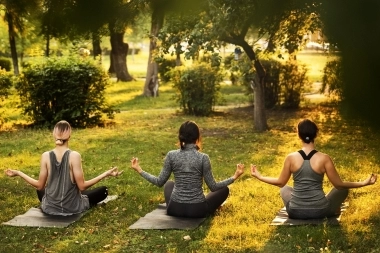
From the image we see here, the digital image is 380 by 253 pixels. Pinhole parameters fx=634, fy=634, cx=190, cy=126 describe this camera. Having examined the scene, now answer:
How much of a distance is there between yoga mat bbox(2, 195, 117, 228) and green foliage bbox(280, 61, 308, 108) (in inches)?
480

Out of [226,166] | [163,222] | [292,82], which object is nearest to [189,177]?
[163,222]

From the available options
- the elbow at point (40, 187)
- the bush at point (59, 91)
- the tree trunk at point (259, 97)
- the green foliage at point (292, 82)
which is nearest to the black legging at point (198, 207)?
the elbow at point (40, 187)

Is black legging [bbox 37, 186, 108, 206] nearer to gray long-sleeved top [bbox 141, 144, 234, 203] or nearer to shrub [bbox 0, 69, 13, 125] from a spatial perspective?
gray long-sleeved top [bbox 141, 144, 234, 203]

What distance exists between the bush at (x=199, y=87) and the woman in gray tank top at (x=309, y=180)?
10.9 meters

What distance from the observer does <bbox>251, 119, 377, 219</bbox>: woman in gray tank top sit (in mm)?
6102

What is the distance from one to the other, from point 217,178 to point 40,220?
3074 millimetres

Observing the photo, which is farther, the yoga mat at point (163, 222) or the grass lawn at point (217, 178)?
the yoga mat at point (163, 222)

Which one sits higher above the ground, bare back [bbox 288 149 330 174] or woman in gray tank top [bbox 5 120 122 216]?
bare back [bbox 288 149 330 174]

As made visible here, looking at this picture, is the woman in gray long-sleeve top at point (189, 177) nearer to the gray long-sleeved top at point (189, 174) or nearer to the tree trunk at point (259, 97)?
the gray long-sleeved top at point (189, 174)

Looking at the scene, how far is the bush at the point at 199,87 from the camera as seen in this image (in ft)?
56.2

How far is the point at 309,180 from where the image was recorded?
615 cm

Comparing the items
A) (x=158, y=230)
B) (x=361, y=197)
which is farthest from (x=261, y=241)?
(x=361, y=197)

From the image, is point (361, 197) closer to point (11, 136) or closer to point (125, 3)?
point (125, 3)

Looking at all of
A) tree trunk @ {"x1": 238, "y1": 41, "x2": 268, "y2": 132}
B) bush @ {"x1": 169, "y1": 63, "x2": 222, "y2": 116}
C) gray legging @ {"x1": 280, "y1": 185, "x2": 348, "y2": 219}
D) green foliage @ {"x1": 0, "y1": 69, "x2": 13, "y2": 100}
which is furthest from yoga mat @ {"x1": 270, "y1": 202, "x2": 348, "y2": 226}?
bush @ {"x1": 169, "y1": 63, "x2": 222, "y2": 116}
